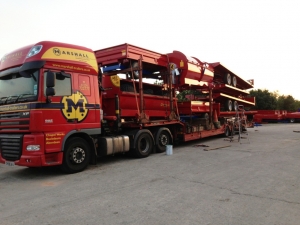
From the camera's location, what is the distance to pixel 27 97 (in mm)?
6617

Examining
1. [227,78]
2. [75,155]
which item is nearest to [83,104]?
[75,155]

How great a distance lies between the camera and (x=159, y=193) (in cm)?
513

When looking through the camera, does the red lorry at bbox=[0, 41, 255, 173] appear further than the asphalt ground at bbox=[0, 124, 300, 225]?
Yes

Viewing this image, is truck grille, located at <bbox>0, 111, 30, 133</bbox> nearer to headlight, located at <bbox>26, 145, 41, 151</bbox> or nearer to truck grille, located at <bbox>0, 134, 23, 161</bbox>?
truck grille, located at <bbox>0, 134, 23, 161</bbox>

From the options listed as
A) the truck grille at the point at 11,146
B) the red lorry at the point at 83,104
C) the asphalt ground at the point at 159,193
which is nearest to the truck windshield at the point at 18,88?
the red lorry at the point at 83,104

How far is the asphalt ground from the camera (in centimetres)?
396

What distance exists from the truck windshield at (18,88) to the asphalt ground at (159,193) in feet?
6.75

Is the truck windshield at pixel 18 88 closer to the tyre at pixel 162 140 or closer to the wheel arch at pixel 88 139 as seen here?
the wheel arch at pixel 88 139

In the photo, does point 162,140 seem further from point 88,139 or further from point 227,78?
point 227,78

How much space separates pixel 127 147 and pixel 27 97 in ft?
11.7

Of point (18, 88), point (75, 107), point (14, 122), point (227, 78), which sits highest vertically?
point (227, 78)

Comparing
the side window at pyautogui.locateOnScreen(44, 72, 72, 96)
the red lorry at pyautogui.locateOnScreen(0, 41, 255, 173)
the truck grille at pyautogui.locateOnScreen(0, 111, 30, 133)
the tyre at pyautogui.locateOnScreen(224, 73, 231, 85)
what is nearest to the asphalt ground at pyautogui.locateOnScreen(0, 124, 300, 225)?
the red lorry at pyautogui.locateOnScreen(0, 41, 255, 173)

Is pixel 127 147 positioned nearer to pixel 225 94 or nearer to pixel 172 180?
pixel 172 180

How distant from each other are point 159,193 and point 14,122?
415 centimetres
